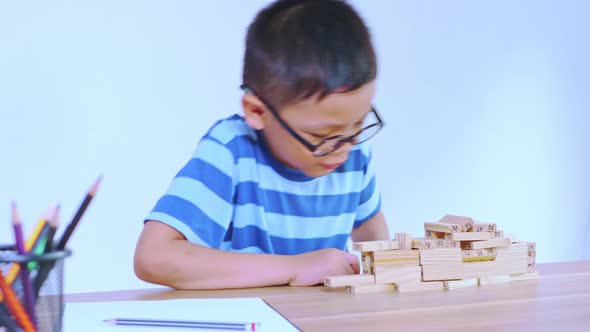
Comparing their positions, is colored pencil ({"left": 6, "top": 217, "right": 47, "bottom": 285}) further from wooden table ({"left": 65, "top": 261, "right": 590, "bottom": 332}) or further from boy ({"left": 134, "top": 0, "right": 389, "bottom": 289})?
boy ({"left": 134, "top": 0, "right": 389, "bottom": 289})

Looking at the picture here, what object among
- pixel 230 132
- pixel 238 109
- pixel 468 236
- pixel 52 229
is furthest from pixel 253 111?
pixel 238 109

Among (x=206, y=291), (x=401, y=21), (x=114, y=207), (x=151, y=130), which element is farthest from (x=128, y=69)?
(x=206, y=291)

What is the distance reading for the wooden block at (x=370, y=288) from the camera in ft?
2.65

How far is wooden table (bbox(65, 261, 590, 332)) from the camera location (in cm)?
64

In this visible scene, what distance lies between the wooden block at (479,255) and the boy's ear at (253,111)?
0.33 meters

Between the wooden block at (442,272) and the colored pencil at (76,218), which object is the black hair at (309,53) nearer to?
the wooden block at (442,272)

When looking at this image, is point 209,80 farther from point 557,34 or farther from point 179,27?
point 557,34

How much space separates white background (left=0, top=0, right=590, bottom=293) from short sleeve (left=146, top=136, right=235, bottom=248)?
97 centimetres

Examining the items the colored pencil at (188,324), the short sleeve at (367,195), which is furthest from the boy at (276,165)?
the colored pencil at (188,324)

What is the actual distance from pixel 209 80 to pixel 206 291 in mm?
1226

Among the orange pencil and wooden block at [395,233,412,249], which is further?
wooden block at [395,233,412,249]

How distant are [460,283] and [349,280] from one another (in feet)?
0.47

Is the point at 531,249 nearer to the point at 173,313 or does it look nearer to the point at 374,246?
the point at 374,246

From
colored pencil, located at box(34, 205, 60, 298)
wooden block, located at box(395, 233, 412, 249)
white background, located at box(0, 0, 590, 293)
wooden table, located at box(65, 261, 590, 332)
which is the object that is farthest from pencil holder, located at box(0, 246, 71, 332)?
white background, located at box(0, 0, 590, 293)
